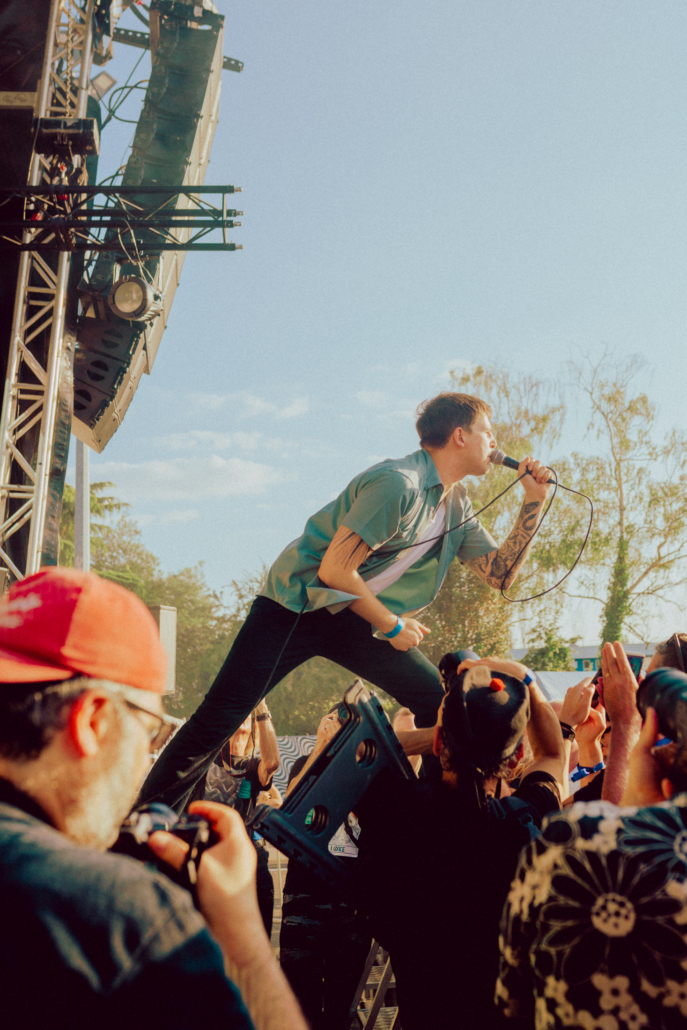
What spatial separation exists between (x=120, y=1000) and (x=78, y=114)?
935 centimetres

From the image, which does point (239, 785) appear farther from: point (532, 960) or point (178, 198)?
point (178, 198)

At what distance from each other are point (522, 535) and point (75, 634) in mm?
2821

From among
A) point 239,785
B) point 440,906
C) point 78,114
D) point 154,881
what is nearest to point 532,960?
point 440,906

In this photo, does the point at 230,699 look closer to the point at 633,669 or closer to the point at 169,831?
the point at 633,669

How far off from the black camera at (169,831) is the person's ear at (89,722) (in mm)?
159

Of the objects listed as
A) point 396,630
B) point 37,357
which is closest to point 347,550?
point 396,630

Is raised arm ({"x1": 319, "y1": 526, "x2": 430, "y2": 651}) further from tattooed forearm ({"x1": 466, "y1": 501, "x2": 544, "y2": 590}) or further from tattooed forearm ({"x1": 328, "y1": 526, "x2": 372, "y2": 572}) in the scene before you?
tattooed forearm ({"x1": 466, "y1": 501, "x2": 544, "y2": 590})

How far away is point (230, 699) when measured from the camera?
2.88 metres

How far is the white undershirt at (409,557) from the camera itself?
3.11m

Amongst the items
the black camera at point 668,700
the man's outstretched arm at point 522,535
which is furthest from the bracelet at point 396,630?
the black camera at point 668,700

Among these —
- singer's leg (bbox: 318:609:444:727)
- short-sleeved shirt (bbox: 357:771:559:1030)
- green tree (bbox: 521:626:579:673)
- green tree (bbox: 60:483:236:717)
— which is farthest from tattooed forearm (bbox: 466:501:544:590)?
green tree (bbox: 60:483:236:717)

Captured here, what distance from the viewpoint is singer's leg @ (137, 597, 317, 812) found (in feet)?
9.44

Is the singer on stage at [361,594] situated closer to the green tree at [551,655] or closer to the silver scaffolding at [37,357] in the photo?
the silver scaffolding at [37,357]

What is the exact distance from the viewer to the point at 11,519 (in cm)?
717
